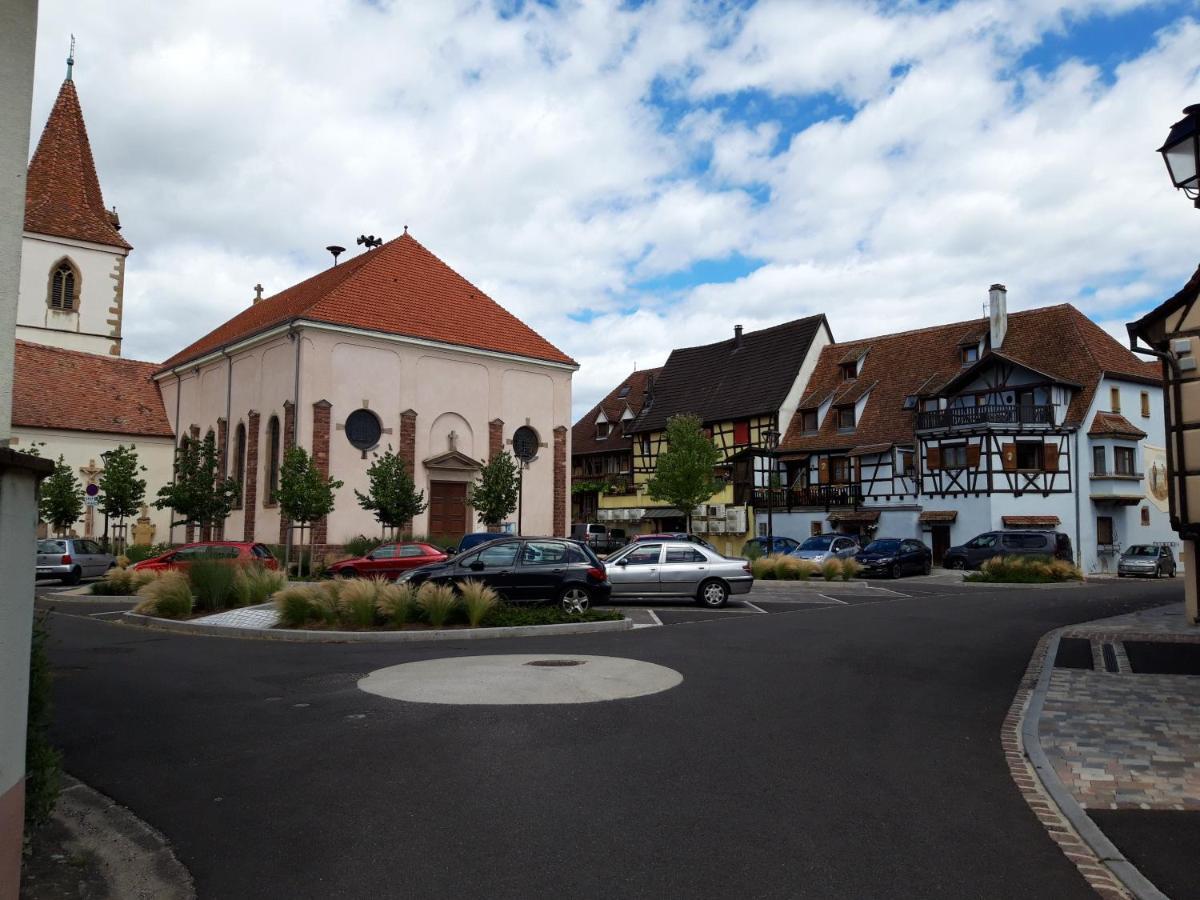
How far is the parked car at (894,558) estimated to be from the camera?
115 ft

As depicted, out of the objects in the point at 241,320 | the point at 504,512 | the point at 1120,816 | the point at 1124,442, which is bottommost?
the point at 1120,816

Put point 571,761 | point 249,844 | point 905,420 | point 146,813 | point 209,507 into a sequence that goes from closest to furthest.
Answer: point 249,844 < point 146,813 < point 571,761 < point 209,507 < point 905,420

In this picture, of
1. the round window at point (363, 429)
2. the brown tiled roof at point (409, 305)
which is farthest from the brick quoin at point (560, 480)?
the round window at point (363, 429)

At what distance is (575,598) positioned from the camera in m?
17.9

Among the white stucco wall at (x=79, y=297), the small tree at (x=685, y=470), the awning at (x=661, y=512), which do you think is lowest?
the awning at (x=661, y=512)

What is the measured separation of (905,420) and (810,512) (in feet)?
22.1

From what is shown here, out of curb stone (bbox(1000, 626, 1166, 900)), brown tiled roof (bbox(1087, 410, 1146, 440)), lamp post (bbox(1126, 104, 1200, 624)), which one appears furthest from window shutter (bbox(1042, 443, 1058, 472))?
curb stone (bbox(1000, 626, 1166, 900))

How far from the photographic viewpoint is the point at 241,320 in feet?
159

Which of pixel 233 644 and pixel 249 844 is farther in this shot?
pixel 233 644

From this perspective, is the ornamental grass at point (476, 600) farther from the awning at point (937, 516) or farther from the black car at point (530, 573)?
the awning at point (937, 516)

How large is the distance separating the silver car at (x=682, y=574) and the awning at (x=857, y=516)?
25.9 m

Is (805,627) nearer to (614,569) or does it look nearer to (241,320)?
(614,569)

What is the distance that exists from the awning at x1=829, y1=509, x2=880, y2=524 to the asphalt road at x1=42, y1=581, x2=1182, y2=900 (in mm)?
34160

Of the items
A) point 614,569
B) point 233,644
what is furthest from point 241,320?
point 233,644
